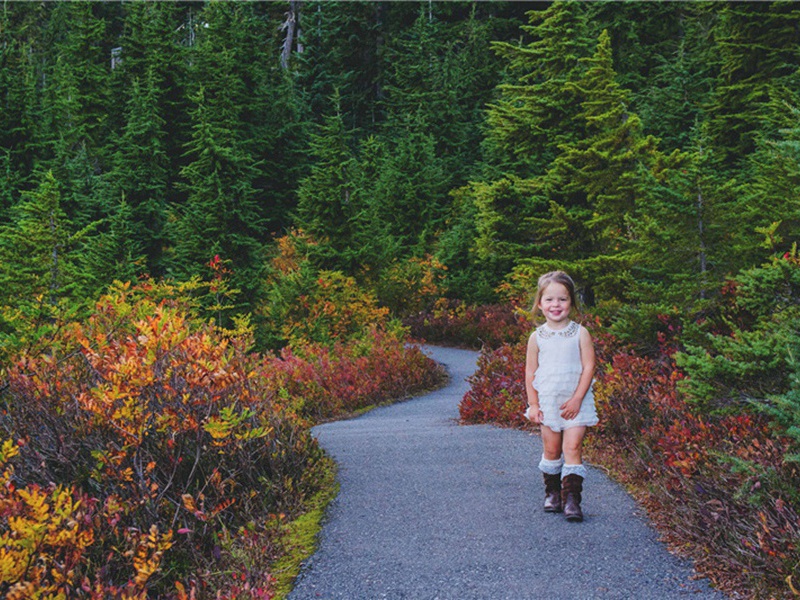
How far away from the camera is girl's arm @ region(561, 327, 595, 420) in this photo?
481cm

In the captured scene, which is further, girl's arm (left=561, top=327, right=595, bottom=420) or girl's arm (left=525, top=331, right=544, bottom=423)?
girl's arm (left=525, top=331, right=544, bottom=423)

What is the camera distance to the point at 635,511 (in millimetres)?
5023

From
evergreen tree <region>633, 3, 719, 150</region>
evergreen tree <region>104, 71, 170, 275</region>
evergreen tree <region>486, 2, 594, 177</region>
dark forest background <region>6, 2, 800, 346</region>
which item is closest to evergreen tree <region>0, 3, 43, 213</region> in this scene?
dark forest background <region>6, 2, 800, 346</region>

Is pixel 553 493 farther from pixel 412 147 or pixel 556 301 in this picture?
pixel 412 147

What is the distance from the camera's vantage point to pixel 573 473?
4.81 metres

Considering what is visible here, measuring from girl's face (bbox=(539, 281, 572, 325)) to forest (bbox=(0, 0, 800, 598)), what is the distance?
A: 3.38ft

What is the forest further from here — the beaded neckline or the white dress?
the beaded neckline

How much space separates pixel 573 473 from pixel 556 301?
48.7 inches

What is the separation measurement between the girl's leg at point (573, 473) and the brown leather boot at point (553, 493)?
0.40 feet

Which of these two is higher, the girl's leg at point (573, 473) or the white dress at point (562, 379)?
the white dress at point (562, 379)

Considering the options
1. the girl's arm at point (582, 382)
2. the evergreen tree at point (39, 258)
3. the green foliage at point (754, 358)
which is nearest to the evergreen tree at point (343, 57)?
the evergreen tree at point (39, 258)

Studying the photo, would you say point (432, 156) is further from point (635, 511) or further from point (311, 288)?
point (635, 511)

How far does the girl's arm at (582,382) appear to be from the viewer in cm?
481

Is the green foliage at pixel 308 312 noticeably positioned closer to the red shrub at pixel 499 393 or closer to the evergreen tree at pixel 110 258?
the evergreen tree at pixel 110 258
